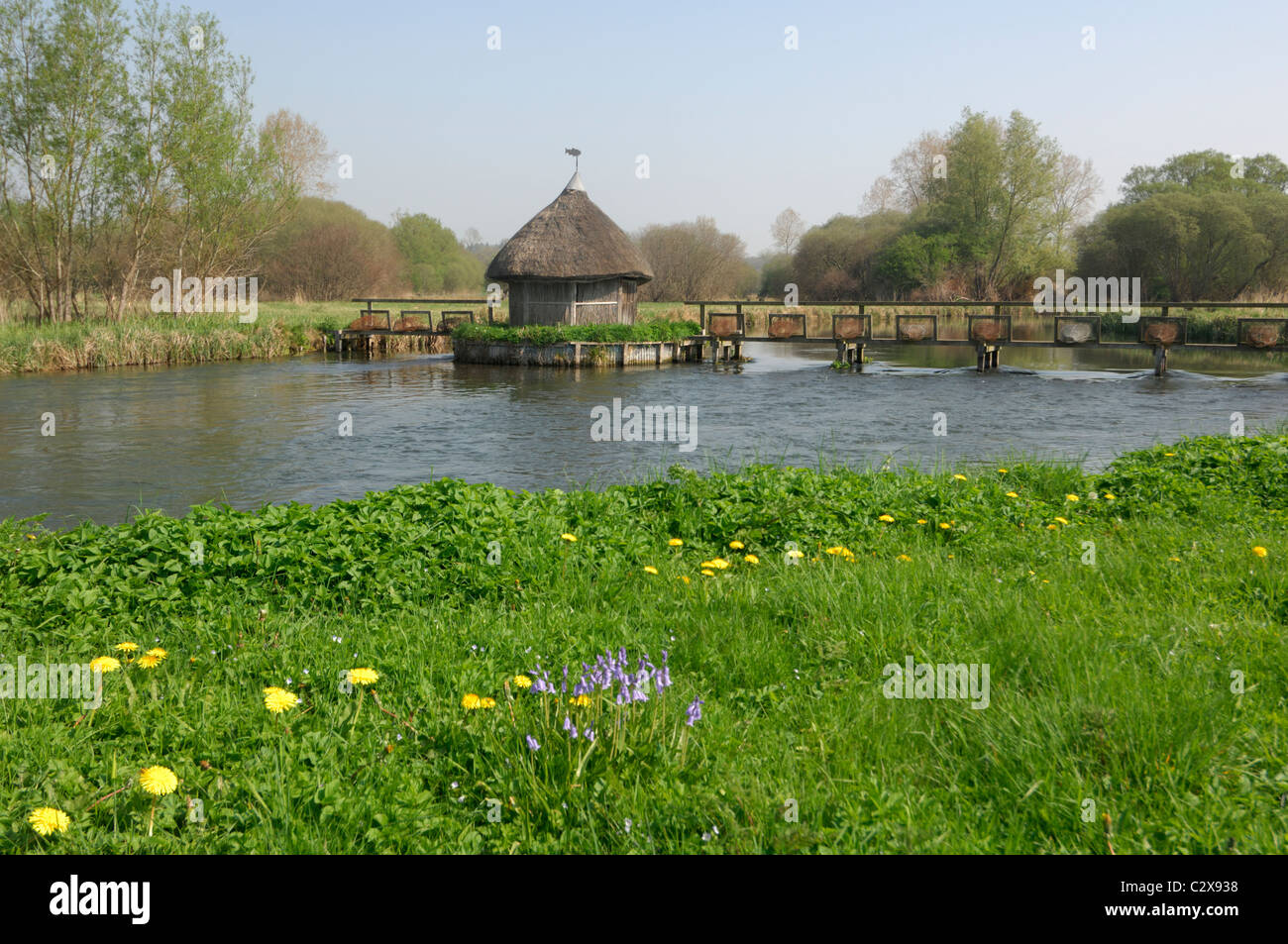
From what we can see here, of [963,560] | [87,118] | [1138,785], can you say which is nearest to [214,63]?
[87,118]

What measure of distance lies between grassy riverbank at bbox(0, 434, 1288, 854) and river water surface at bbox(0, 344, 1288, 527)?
3446 mm

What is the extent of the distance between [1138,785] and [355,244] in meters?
65.3

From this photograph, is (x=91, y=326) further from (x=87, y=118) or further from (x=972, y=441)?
(x=972, y=441)

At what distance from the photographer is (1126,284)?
53219 mm

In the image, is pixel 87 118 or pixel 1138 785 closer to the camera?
pixel 1138 785

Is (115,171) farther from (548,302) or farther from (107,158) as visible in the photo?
(548,302)

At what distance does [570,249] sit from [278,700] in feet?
101

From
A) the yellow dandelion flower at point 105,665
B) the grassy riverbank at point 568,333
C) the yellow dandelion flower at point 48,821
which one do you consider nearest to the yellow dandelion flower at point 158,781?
the yellow dandelion flower at point 48,821

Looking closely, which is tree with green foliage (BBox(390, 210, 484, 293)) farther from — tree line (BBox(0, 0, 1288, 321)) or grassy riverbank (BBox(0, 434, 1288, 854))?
grassy riverbank (BBox(0, 434, 1288, 854))

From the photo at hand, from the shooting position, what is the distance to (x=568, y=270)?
32719 mm

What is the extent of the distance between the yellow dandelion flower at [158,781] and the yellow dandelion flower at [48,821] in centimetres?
23

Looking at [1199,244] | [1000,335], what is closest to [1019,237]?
[1199,244]

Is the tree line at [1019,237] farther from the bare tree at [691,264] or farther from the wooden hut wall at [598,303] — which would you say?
the wooden hut wall at [598,303]

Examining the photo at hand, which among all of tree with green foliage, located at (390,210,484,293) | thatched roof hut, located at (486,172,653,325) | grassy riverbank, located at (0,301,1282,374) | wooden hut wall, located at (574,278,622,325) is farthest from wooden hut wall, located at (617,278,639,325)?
tree with green foliage, located at (390,210,484,293)
